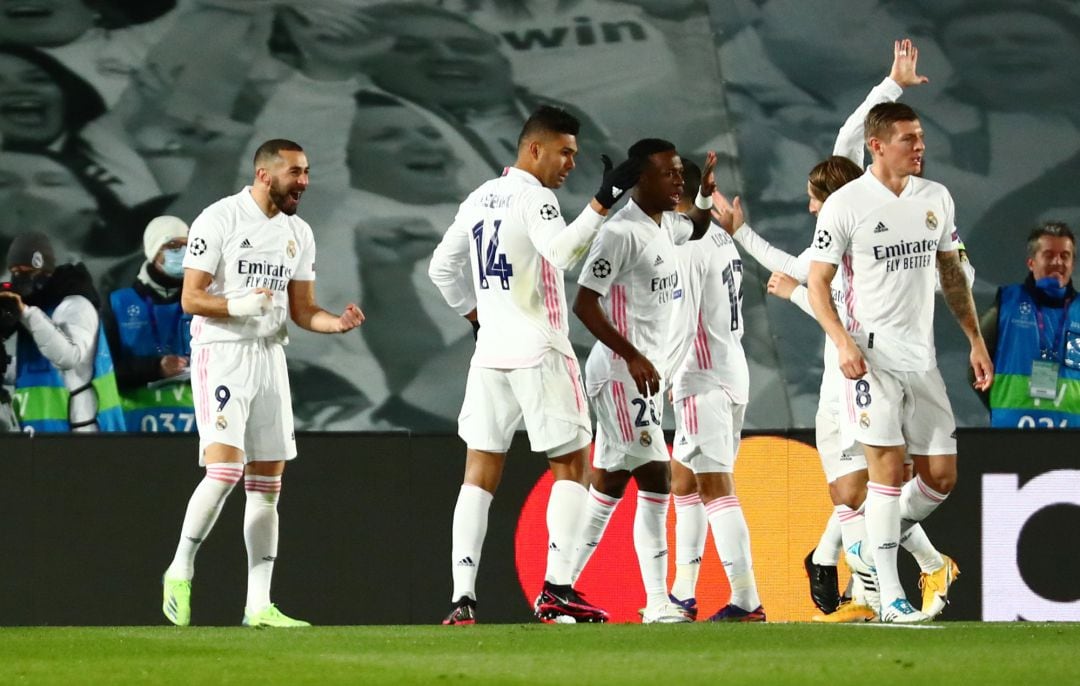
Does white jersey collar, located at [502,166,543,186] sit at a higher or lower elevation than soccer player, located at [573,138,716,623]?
higher

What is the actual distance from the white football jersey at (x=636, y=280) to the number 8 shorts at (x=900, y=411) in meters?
1.06

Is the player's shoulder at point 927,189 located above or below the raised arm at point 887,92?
below

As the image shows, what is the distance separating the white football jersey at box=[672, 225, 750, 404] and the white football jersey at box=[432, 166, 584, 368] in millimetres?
711

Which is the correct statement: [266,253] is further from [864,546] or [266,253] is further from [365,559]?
[864,546]

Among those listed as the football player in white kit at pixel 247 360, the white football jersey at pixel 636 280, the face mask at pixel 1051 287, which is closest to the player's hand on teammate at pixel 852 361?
the white football jersey at pixel 636 280

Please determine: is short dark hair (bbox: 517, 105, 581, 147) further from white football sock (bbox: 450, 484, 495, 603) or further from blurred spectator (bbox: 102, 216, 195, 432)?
Answer: blurred spectator (bbox: 102, 216, 195, 432)

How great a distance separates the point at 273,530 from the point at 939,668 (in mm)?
3412

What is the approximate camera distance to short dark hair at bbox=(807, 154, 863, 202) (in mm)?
7543

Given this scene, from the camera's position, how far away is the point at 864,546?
7320 mm

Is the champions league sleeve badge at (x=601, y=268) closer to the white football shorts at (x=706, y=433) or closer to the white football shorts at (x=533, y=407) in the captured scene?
the white football shorts at (x=533, y=407)

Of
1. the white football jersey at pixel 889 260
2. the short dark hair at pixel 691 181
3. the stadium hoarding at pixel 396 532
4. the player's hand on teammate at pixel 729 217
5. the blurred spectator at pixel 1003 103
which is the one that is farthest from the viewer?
the blurred spectator at pixel 1003 103

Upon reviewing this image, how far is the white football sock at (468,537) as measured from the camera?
684cm

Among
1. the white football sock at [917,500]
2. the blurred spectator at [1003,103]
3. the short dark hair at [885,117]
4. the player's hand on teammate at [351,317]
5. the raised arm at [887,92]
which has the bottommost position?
the white football sock at [917,500]

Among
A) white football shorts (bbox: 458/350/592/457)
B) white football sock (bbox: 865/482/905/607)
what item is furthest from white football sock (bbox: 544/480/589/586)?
white football sock (bbox: 865/482/905/607)
